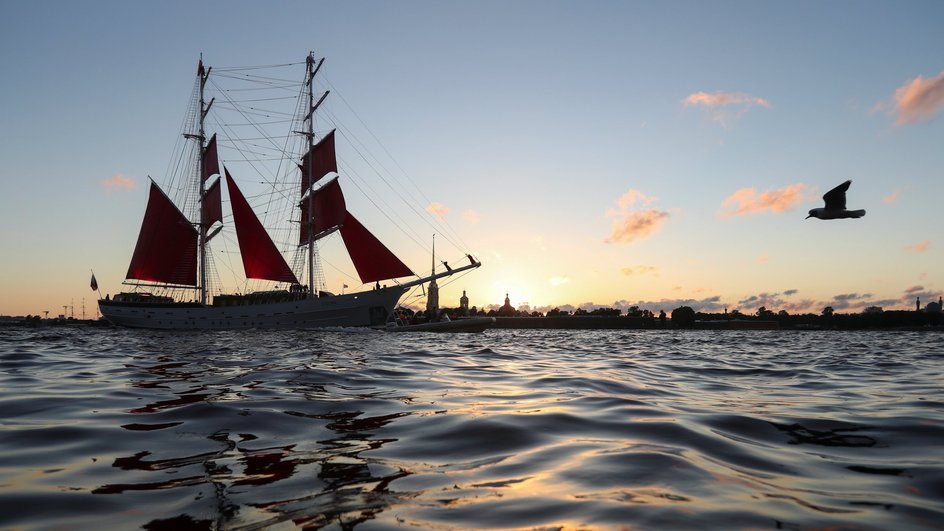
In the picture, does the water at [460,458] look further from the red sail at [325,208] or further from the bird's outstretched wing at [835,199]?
the red sail at [325,208]

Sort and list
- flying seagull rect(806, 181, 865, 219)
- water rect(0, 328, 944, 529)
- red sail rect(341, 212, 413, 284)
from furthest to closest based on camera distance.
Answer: red sail rect(341, 212, 413, 284) < flying seagull rect(806, 181, 865, 219) < water rect(0, 328, 944, 529)

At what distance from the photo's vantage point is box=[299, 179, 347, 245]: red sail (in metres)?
56.5

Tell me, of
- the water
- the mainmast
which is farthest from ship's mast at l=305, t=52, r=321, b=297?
the water

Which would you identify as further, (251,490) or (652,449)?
(652,449)

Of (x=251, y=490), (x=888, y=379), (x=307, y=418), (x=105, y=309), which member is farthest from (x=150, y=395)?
(x=105, y=309)

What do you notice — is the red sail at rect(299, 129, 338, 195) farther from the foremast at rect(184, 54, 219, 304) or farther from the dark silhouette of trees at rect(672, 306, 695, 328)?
the dark silhouette of trees at rect(672, 306, 695, 328)

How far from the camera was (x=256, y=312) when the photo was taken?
52719 millimetres

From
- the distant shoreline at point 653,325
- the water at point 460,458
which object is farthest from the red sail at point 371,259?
the distant shoreline at point 653,325

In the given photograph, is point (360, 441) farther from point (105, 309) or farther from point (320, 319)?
point (105, 309)

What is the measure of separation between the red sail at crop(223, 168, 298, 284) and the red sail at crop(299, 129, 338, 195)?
7.10 m

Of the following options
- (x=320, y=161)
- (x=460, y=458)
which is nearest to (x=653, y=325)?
(x=320, y=161)

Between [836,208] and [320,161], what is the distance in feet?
179

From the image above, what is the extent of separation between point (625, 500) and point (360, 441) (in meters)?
2.56

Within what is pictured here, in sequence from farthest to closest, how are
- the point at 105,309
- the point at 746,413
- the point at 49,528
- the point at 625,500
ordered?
the point at 105,309 < the point at 746,413 < the point at 625,500 < the point at 49,528
